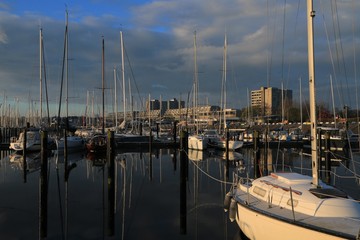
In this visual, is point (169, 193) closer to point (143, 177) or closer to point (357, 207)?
point (143, 177)

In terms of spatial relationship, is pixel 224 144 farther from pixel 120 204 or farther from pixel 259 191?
pixel 259 191

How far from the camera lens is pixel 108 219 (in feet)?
49.0

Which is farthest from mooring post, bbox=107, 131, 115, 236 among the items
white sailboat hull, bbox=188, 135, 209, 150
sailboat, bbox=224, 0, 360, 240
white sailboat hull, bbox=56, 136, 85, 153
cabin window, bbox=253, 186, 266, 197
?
white sailboat hull, bbox=188, 135, 209, 150

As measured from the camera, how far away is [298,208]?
10609 mm

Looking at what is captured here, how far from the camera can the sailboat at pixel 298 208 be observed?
362 inches

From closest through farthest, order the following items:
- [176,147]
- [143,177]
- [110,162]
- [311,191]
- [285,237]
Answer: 1. [285,237]
2. [311,191]
3. [110,162]
4. [143,177]
5. [176,147]

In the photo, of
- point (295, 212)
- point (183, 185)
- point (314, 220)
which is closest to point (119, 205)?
point (183, 185)

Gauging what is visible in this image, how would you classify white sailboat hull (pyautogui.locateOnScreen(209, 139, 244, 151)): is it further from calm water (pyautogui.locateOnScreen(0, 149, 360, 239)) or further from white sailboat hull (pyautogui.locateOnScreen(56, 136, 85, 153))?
calm water (pyautogui.locateOnScreen(0, 149, 360, 239))

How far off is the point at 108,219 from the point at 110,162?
5.97m

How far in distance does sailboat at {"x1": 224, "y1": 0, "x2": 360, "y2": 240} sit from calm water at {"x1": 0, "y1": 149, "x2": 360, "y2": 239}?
71.6 inches

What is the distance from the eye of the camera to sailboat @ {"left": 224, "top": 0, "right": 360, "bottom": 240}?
9191mm

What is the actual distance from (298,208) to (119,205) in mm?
9785

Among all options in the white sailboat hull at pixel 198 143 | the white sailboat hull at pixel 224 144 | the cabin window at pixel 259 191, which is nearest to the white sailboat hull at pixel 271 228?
the cabin window at pixel 259 191

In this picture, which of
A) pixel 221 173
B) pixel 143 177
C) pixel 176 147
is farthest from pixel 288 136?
pixel 143 177
